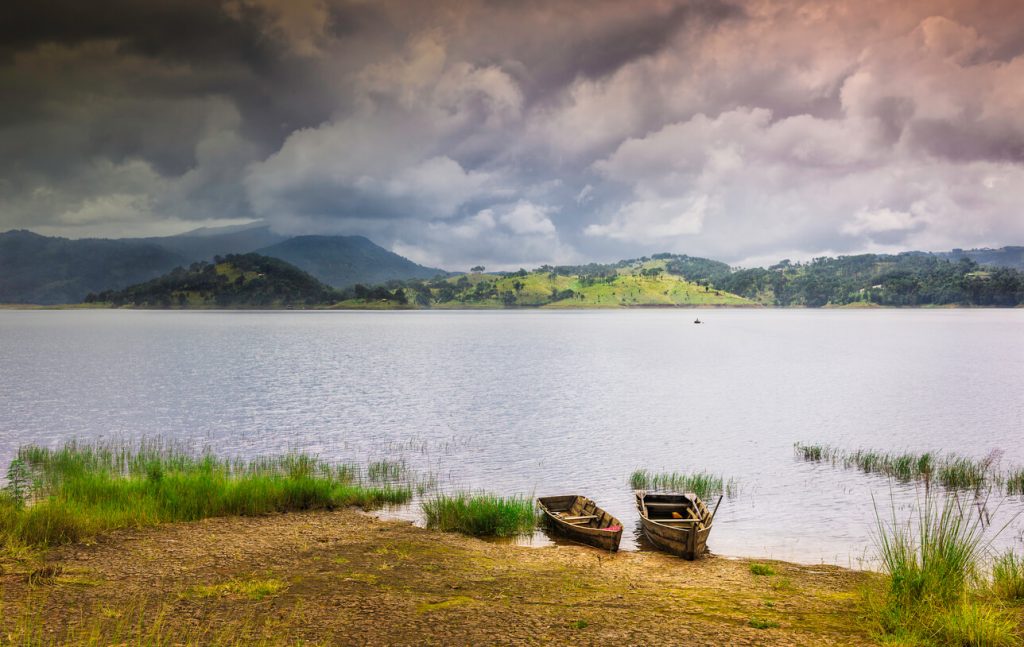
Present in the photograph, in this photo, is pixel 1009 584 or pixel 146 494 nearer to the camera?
pixel 1009 584

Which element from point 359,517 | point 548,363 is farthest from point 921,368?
point 359,517

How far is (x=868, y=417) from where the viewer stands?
47.8m

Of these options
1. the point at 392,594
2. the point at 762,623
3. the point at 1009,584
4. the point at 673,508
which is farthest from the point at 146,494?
the point at 1009,584

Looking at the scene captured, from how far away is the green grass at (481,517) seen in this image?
20844 millimetres

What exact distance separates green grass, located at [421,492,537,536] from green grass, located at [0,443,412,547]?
3.92m

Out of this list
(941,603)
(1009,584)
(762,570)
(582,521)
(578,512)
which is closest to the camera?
(941,603)

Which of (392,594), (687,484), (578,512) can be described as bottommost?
(687,484)

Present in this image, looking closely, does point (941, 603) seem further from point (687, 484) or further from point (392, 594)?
point (687, 484)

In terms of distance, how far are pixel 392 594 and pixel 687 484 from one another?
56.4 ft

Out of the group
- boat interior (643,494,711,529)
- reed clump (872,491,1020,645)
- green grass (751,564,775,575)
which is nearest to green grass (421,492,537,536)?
boat interior (643,494,711,529)

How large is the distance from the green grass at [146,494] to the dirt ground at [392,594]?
3.41ft

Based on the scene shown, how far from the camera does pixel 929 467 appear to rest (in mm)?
29578

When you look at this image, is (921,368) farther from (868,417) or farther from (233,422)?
(233,422)

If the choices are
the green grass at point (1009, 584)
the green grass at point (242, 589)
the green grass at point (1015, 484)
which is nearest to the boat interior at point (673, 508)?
the green grass at point (1009, 584)
